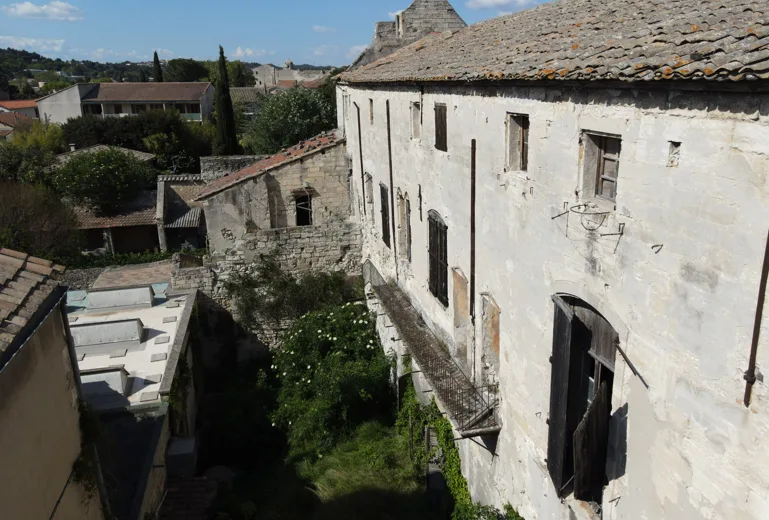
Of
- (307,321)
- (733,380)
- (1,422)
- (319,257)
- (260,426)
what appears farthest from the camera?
(319,257)

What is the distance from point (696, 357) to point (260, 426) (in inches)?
509

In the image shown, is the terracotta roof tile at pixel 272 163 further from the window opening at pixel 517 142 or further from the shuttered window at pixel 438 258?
the window opening at pixel 517 142

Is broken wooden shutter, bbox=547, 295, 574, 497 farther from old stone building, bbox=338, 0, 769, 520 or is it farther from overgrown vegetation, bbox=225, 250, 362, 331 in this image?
overgrown vegetation, bbox=225, 250, 362, 331

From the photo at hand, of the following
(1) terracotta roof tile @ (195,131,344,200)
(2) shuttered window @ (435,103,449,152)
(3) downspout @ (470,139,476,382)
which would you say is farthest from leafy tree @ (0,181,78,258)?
(3) downspout @ (470,139,476,382)

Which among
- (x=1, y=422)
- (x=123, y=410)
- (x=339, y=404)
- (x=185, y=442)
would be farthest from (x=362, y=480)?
(x=1, y=422)

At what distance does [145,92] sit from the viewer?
55656 mm

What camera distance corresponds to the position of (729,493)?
15.9ft

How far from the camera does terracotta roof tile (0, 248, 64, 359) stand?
20.3 feet

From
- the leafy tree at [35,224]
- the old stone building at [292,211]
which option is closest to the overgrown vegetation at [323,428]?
the old stone building at [292,211]

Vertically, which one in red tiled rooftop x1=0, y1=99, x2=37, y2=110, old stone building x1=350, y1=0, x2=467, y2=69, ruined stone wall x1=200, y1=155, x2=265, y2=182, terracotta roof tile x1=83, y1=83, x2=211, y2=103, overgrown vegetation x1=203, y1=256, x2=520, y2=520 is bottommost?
overgrown vegetation x1=203, y1=256, x2=520, y2=520

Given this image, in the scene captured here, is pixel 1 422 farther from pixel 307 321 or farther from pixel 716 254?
pixel 307 321

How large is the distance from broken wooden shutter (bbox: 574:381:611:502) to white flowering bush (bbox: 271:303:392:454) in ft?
28.7

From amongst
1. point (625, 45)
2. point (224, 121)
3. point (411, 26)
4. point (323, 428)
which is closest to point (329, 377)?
point (323, 428)

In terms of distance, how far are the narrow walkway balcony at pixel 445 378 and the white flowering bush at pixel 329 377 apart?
2.07m
